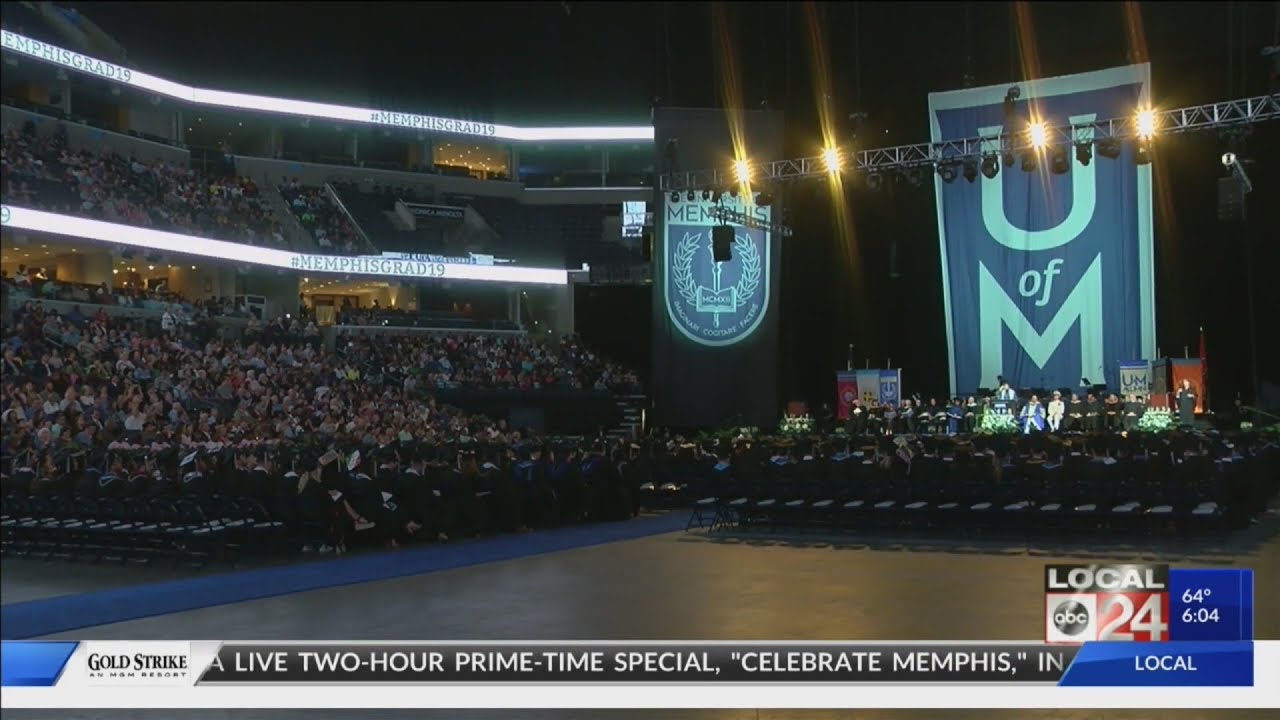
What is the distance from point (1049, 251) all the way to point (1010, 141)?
763 centimetres

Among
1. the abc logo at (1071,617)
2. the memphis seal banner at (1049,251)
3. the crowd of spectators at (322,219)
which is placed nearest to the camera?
the abc logo at (1071,617)

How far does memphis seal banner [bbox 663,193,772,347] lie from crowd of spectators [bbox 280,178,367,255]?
47.1 feet

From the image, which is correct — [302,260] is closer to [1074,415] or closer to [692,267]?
[692,267]

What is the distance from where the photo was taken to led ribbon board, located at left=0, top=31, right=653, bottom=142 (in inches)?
1262

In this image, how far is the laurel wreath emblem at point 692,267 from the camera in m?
29.6

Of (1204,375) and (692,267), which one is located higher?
(692,267)

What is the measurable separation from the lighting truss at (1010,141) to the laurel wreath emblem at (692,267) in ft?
6.43

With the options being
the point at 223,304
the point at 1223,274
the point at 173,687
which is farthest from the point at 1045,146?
the point at 223,304

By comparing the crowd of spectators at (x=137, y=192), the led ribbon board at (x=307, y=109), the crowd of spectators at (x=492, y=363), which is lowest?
the crowd of spectators at (x=492, y=363)

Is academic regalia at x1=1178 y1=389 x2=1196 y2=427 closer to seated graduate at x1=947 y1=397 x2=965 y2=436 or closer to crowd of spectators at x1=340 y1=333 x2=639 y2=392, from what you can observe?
seated graduate at x1=947 y1=397 x2=965 y2=436

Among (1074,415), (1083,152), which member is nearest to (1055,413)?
(1074,415)

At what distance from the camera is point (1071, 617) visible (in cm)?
611

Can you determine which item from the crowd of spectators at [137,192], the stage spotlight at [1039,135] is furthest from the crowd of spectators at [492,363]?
the stage spotlight at [1039,135]

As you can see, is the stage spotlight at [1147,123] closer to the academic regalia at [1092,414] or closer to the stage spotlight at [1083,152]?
the stage spotlight at [1083,152]
